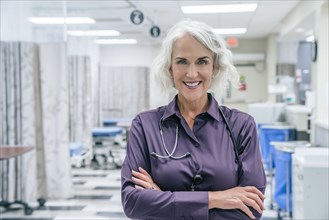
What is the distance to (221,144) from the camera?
158 cm

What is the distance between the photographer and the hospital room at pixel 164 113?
5.08 feet

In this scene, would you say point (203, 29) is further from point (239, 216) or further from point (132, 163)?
point (239, 216)

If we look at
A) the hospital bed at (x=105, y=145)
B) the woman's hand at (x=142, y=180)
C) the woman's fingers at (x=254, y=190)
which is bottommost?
the hospital bed at (x=105, y=145)

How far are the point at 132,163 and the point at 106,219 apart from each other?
3.38 meters

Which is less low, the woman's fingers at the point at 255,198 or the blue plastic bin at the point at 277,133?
the woman's fingers at the point at 255,198

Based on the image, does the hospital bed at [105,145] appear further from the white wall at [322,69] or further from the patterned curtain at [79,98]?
the white wall at [322,69]

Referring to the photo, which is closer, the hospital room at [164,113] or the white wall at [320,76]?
the hospital room at [164,113]

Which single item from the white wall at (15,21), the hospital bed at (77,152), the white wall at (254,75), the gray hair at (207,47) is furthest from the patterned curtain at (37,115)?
the white wall at (254,75)

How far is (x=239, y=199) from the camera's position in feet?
4.87

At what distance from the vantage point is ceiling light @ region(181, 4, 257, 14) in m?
6.96

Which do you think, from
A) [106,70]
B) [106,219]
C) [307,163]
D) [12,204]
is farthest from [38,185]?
[106,70]

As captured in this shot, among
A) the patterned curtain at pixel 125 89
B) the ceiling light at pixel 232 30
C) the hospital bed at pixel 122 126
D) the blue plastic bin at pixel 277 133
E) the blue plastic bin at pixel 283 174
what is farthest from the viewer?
the patterned curtain at pixel 125 89

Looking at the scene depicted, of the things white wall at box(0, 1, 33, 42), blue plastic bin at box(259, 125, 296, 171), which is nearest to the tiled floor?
blue plastic bin at box(259, 125, 296, 171)

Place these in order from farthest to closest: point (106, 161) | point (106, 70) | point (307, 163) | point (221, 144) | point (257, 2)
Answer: point (106, 70), point (106, 161), point (257, 2), point (307, 163), point (221, 144)
